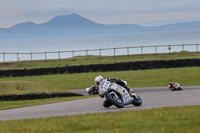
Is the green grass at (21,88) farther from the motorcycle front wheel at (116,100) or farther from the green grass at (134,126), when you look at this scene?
the green grass at (134,126)

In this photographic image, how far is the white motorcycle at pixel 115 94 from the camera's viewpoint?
592 inches

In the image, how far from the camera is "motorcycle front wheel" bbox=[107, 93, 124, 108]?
1505 cm

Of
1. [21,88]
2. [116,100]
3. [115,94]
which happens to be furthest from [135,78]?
[115,94]

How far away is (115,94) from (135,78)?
2065 centimetres

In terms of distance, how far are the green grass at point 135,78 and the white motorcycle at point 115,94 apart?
1554cm

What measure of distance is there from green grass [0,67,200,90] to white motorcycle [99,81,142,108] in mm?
15538

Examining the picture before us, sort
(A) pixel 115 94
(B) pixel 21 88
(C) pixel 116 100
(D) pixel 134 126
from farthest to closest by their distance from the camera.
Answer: (B) pixel 21 88 < (C) pixel 116 100 < (A) pixel 115 94 < (D) pixel 134 126

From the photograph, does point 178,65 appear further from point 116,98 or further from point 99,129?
point 99,129

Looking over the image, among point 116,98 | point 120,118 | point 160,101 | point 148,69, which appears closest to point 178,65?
point 148,69

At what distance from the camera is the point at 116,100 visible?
15.3 meters

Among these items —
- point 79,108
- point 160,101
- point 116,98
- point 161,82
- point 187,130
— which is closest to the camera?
point 187,130

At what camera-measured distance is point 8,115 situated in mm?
15625

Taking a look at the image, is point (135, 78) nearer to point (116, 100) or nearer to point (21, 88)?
point (21, 88)

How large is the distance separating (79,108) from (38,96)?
832 cm
